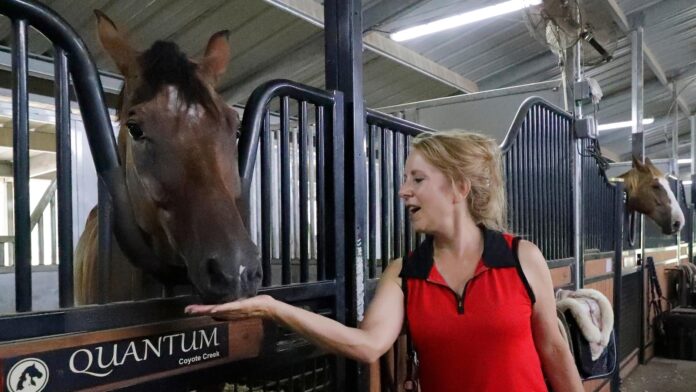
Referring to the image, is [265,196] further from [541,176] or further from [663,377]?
[663,377]

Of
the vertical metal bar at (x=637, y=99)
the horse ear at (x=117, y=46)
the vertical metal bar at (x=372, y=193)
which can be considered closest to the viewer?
the horse ear at (x=117, y=46)

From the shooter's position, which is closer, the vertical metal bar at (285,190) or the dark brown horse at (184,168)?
the dark brown horse at (184,168)

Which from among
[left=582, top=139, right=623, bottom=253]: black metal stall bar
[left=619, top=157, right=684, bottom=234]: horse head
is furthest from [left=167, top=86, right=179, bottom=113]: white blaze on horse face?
[left=619, top=157, right=684, bottom=234]: horse head

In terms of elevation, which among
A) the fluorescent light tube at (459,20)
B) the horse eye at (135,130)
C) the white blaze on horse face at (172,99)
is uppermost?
the fluorescent light tube at (459,20)

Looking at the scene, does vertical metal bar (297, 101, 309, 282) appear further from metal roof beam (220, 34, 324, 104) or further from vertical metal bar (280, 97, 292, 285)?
metal roof beam (220, 34, 324, 104)

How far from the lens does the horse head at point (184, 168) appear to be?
0.94m

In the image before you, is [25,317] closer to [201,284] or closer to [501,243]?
[201,284]

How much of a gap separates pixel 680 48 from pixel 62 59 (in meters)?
10.7

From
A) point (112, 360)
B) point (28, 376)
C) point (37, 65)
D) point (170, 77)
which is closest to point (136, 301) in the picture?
point (112, 360)

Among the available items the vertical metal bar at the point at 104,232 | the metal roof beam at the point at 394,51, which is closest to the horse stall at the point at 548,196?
the vertical metal bar at the point at 104,232

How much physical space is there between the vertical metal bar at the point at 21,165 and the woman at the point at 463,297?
0.53 meters

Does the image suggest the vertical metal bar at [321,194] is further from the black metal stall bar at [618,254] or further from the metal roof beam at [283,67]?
the metal roof beam at [283,67]

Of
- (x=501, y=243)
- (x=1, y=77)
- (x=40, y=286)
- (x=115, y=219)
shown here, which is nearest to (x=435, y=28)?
(x=1, y=77)

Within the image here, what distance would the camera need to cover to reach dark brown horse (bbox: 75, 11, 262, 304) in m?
0.94
